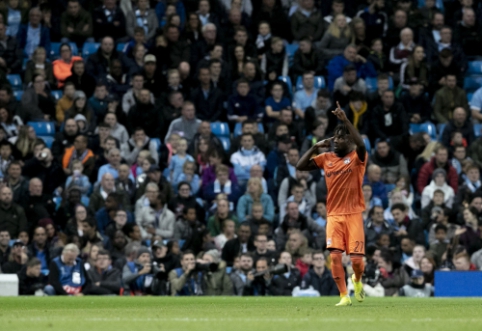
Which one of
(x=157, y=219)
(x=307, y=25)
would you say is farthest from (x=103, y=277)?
(x=307, y=25)

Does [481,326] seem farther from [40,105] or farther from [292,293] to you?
[40,105]

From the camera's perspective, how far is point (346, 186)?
47.1 ft

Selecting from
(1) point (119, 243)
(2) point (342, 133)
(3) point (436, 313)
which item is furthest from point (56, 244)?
(3) point (436, 313)

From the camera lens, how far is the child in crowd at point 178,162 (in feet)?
77.8

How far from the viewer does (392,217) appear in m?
22.8

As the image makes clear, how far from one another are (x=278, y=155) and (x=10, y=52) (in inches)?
283

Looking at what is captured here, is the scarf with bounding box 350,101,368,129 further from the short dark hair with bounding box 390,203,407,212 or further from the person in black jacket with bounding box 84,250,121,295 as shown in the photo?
the person in black jacket with bounding box 84,250,121,295

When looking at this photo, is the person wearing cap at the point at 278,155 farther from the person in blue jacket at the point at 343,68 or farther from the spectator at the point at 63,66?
the spectator at the point at 63,66

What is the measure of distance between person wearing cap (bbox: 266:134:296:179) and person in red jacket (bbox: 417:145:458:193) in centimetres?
299

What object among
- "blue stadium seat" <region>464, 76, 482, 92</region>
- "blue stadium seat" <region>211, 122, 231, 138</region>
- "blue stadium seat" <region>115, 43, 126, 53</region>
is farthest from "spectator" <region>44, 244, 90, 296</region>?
"blue stadium seat" <region>464, 76, 482, 92</region>

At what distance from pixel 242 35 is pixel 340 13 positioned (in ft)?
9.08

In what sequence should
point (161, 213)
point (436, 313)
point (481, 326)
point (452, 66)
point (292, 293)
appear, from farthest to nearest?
1. point (452, 66)
2. point (161, 213)
3. point (292, 293)
4. point (436, 313)
5. point (481, 326)

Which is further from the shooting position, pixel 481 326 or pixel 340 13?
pixel 340 13

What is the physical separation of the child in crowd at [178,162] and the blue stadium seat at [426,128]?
572cm
